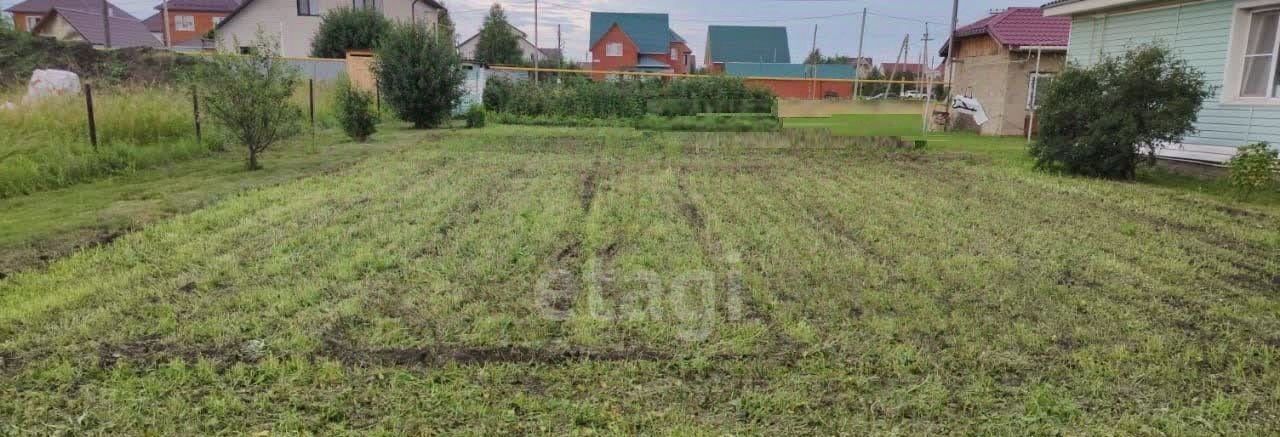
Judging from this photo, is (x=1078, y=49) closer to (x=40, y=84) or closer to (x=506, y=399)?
(x=506, y=399)

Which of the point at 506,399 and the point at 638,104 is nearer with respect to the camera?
the point at 506,399

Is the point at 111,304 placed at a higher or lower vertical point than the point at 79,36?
lower

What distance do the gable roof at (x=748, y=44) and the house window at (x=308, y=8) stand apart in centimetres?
3093

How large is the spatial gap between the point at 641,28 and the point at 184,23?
3047 cm

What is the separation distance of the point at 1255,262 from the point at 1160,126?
4.30m

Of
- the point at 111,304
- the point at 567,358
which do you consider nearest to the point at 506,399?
the point at 567,358

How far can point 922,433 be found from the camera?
2.58m

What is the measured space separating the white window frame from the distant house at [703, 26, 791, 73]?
158ft

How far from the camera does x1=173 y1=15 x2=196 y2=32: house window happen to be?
156 feet

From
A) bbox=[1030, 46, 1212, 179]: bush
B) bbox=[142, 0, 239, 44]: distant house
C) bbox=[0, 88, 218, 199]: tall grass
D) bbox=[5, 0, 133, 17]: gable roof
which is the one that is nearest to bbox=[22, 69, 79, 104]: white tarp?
bbox=[0, 88, 218, 199]: tall grass

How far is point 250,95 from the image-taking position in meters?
8.75

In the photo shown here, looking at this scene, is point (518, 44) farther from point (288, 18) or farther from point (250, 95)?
point (250, 95)

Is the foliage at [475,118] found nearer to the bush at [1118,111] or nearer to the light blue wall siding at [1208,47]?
the bush at [1118,111]

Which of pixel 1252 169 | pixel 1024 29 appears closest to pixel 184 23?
pixel 1024 29
